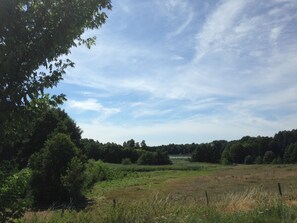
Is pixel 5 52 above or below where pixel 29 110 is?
above

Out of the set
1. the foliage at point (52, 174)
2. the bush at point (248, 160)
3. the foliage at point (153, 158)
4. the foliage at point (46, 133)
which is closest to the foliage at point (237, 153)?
the bush at point (248, 160)

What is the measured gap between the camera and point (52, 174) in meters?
41.3

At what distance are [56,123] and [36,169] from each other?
18.9 meters

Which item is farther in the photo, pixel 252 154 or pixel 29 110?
pixel 252 154

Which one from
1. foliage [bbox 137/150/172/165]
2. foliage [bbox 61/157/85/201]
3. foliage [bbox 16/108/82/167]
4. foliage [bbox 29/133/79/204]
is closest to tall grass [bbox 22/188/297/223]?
foliage [bbox 61/157/85/201]

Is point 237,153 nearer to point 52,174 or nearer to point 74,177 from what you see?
point 52,174

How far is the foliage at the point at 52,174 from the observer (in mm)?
→ 41219

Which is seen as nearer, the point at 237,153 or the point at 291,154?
the point at 291,154

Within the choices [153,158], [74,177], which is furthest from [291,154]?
[74,177]

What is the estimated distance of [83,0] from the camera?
19.2ft

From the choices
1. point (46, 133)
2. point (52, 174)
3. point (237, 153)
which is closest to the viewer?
point (52, 174)

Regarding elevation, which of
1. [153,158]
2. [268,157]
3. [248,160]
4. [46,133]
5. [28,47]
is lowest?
[28,47]

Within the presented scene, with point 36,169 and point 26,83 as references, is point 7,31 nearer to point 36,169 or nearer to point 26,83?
point 26,83

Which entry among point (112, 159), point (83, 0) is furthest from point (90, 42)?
point (112, 159)
